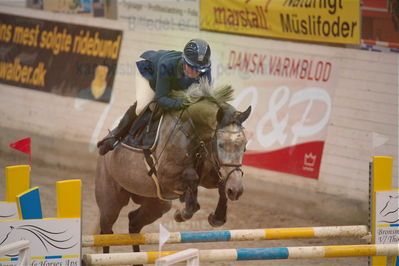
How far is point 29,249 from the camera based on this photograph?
493 centimetres

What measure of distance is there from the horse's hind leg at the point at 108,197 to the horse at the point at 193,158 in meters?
0.17

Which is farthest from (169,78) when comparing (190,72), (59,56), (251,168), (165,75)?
(59,56)

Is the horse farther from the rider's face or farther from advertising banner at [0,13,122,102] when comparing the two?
advertising banner at [0,13,122,102]

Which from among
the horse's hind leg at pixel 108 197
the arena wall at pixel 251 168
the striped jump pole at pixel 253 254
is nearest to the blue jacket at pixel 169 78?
the arena wall at pixel 251 168

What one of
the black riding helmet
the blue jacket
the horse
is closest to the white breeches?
the blue jacket

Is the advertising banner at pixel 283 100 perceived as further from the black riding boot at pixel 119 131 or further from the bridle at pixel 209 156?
the bridle at pixel 209 156

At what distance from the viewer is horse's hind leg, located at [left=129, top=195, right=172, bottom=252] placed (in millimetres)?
6516

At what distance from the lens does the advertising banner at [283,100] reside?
9.21 meters

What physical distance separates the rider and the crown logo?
3466 mm

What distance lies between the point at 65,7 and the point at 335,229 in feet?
23.3

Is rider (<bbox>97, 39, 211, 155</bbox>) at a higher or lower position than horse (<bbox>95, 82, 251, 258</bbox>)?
higher

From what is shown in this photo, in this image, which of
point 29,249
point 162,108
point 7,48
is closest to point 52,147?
point 7,48

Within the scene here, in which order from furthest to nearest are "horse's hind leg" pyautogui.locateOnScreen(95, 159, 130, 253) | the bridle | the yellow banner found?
the yellow banner
"horse's hind leg" pyautogui.locateOnScreen(95, 159, 130, 253)
the bridle

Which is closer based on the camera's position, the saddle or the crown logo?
the saddle
